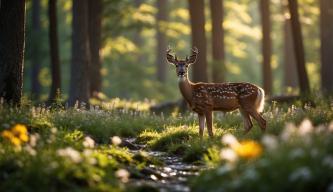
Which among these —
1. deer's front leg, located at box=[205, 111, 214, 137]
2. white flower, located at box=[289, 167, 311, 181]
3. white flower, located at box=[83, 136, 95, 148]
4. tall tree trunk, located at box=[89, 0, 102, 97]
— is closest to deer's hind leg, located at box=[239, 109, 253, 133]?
deer's front leg, located at box=[205, 111, 214, 137]

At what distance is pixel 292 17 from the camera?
70.2 feet

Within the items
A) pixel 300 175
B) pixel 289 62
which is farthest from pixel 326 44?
pixel 300 175

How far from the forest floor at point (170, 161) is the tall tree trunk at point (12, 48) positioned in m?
0.83

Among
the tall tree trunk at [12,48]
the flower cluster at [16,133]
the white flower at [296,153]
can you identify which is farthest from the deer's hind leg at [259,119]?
the white flower at [296,153]

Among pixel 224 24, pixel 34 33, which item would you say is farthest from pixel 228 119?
pixel 34 33

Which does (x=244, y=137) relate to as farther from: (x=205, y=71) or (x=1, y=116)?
(x=205, y=71)

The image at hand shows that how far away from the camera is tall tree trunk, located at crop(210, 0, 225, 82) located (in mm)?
25844

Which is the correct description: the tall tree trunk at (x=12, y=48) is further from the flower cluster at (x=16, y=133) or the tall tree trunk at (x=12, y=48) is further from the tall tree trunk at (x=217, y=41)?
the tall tree trunk at (x=217, y=41)

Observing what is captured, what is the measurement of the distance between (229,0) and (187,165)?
2370 centimetres

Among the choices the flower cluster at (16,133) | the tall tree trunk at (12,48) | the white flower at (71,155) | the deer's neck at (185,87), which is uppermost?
the tall tree trunk at (12,48)

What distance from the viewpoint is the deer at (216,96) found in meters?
14.0

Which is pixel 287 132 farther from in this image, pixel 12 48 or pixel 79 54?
pixel 79 54

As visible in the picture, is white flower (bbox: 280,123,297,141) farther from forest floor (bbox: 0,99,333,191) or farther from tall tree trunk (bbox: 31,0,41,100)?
tall tree trunk (bbox: 31,0,41,100)

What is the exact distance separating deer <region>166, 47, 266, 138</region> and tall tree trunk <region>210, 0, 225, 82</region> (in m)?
11.5
